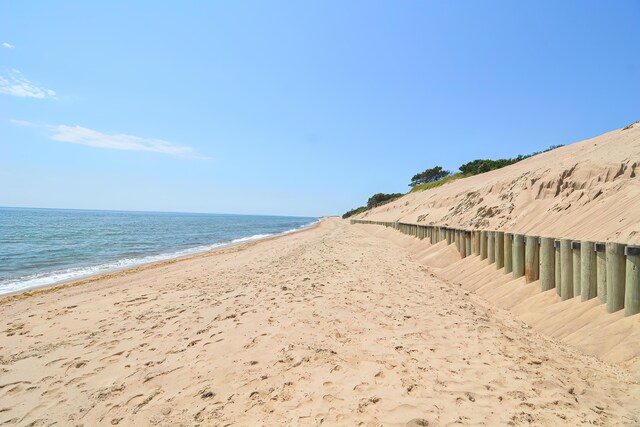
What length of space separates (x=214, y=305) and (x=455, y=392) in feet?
16.8

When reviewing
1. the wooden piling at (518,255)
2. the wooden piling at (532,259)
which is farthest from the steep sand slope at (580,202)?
the wooden piling at (518,255)

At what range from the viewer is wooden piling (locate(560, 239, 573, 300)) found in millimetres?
5469

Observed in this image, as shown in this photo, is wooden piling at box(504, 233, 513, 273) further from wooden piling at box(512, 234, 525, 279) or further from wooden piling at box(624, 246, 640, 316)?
wooden piling at box(624, 246, 640, 316)

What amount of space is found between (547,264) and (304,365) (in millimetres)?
4591

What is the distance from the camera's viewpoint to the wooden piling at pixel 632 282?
4242 mm

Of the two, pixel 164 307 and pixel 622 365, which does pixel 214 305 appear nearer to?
pixel 164 307

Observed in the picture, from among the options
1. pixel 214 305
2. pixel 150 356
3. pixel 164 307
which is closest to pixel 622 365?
pixel 150 356

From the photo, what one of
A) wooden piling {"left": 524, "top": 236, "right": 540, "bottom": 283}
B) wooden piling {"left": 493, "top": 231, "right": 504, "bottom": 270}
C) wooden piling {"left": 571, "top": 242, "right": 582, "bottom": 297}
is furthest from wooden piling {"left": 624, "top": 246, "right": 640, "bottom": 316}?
wooden piling {"left": 493, "top": 231, "right": 504, "bottom": 270}

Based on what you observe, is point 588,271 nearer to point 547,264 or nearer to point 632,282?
point 632,282

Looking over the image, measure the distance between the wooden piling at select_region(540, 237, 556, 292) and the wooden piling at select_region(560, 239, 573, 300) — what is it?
1.25 feet

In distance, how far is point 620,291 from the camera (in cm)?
451

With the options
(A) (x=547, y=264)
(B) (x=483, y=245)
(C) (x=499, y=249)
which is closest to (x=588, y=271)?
(A) (x=547, y=264)

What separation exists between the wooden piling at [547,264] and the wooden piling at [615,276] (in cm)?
135

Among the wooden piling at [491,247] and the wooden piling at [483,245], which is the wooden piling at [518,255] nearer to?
the wooden piling at [491,247]
